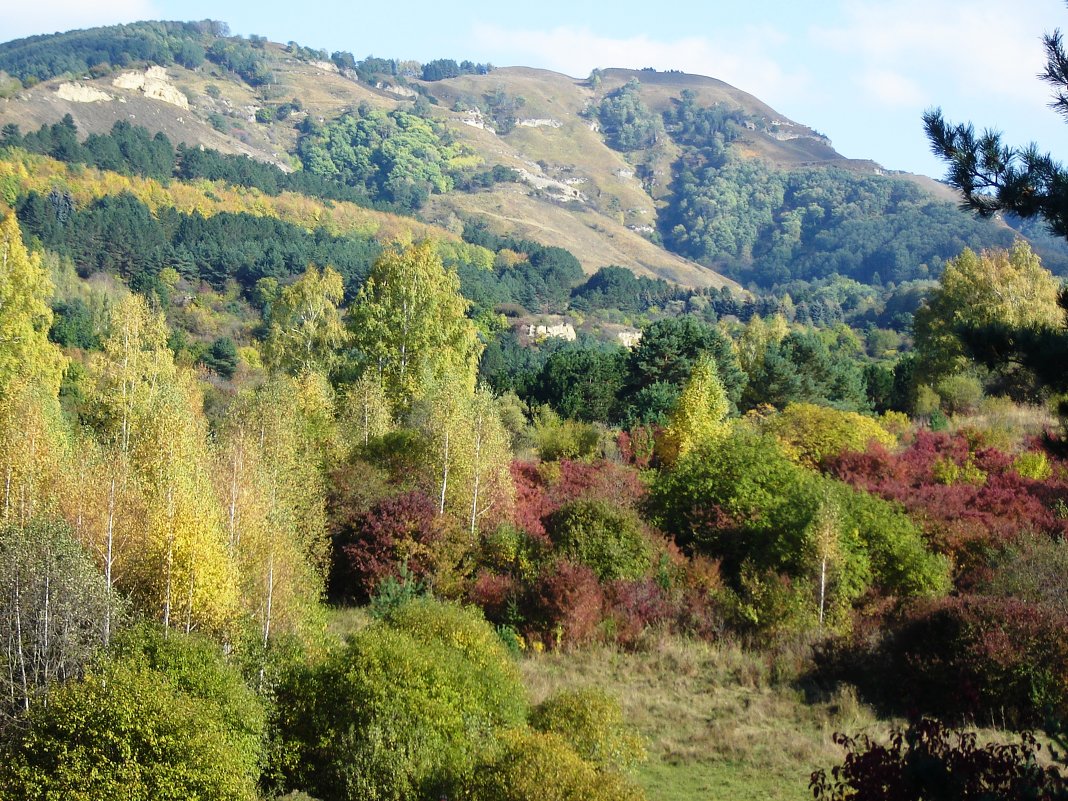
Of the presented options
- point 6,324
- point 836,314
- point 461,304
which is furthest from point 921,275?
point 6,324

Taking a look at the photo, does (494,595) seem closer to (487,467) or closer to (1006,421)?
(487,467)

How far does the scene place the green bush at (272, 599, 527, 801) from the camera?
14.9 metres

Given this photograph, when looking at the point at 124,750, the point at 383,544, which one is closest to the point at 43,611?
the point at 124,750

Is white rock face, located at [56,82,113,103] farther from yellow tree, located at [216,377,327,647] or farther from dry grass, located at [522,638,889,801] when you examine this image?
dry grass, located at [522,638,889,801]

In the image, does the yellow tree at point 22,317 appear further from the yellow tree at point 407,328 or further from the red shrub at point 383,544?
the red shrub at point 383,544

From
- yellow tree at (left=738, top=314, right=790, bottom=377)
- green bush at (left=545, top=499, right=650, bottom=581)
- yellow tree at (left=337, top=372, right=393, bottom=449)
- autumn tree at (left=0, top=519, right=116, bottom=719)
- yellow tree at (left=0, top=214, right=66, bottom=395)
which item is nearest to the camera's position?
autumn tree at (left=0, top=519, right=116, bottom=719)

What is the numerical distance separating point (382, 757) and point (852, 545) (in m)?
15.3

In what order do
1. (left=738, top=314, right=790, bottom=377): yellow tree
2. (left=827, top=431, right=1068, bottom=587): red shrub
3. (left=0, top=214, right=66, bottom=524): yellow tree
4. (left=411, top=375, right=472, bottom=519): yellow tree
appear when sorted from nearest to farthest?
(left=0, top=214, right=66, bottom=524): yellow tree → (left=827, top=431, right=1068, bottom=587): red shrub → (left=411, top=375, right=472, bottom=519): yellow tree → (left=738, top=314, right=790, bottom=377): yellow tree

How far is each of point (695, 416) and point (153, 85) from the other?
153426mm

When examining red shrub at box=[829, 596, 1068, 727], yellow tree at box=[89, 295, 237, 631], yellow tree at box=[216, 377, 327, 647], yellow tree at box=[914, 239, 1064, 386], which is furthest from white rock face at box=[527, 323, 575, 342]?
red shrub at box=[829, 596, 1068, 727]

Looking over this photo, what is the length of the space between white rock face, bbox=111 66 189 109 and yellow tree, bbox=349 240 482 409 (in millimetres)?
136404

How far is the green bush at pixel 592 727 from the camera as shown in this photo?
52.9ft

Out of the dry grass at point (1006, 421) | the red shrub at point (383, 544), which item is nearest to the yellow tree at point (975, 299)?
the dry grass at point (1006, 421)

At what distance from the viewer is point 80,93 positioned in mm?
142250
